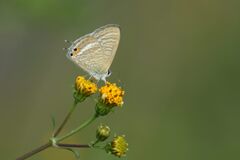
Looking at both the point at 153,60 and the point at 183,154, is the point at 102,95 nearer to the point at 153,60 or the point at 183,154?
the point at 183,154

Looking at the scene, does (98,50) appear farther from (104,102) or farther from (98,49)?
(104,102)

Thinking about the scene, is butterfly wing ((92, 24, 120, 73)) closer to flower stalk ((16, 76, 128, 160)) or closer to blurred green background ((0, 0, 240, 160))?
flower stalk ((16, 76, 128, 160))

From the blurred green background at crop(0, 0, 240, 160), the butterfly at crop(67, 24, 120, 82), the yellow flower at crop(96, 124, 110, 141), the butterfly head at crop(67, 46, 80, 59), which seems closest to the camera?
the yellow flower at crop(96, 124, 110, 141)

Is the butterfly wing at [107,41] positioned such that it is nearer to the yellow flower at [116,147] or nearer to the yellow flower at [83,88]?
the yellow flower at [83,88]

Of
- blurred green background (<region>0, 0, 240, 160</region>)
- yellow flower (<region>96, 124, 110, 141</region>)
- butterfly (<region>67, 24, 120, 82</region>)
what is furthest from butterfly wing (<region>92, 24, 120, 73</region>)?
blurred green background (<region>0, 0, 240, 160</region>)

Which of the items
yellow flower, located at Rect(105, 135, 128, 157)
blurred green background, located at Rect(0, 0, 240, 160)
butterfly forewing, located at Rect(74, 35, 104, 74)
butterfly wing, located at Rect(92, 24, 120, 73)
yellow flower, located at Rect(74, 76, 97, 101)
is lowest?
yellow flower, located at Rect(105, 135, 128, 157)

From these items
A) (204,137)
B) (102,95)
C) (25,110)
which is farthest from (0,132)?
(102,95)
